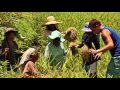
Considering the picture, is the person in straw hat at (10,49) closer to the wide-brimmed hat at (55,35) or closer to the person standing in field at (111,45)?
the wide-brimmed hat at (55,35)

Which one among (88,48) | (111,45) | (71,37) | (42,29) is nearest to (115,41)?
(111,45)

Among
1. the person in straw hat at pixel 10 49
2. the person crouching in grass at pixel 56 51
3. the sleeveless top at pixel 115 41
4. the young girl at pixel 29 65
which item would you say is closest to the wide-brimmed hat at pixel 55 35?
the person crouching in grass at pixel 56 51

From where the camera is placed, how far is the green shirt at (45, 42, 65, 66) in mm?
7402

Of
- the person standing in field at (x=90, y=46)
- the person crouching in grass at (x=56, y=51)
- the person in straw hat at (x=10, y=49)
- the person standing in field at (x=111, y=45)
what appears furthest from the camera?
the person in straw hat at (x=10, y=49)

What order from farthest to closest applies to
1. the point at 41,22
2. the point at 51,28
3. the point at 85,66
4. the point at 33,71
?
1. the point at 41,22
2. the point at 51,28
3. the point at 85,66
4. the point at 33,71

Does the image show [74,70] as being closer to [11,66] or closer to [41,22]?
[11,66]

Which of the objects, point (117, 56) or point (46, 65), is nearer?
point (117, 56)

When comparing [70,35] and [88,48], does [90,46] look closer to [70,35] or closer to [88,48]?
[88,48]

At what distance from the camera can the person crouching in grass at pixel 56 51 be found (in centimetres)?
736

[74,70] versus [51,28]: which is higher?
[51,28]

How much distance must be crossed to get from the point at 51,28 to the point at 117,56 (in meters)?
1.31

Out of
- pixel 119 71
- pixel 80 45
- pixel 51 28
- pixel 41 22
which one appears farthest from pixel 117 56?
pixel 41 22

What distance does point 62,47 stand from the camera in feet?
24.4

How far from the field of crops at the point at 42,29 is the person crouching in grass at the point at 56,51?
9 cm
